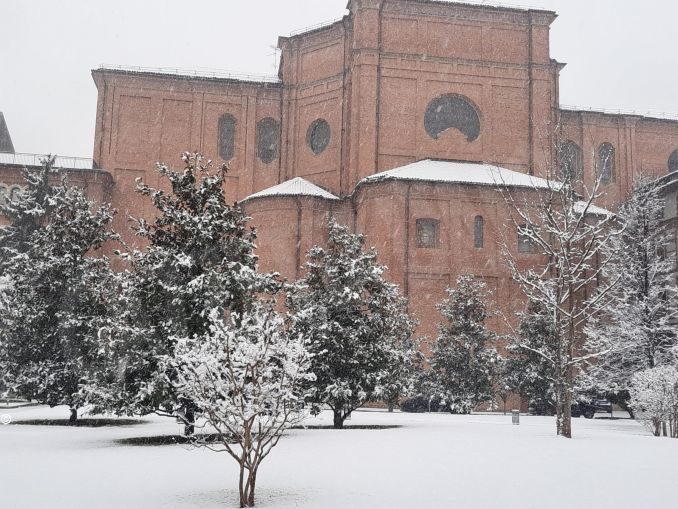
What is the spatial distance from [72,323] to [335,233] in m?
7.47

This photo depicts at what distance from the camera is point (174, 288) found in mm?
14688

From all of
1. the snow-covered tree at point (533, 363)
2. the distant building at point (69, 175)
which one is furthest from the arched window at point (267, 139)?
the snow-covered tree at point (533, 363)

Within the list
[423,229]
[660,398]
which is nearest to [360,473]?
[660,398]

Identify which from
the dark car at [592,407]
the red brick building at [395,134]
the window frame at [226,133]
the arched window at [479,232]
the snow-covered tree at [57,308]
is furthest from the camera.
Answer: the window frame at [226,133]

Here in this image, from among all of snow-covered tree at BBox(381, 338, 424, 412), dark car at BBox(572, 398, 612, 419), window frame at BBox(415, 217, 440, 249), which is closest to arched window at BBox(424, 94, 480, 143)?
window frame at BBox(415, 217, 440, 249)

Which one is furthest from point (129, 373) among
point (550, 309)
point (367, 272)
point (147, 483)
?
point (550, 309)

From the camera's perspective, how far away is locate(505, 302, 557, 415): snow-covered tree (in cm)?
2805

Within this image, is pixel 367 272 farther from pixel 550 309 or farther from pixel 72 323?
pixel 72 323

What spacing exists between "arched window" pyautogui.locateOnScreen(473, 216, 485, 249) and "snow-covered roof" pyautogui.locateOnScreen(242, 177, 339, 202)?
6.98 metres

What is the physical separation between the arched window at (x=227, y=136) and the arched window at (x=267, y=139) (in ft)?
4.83

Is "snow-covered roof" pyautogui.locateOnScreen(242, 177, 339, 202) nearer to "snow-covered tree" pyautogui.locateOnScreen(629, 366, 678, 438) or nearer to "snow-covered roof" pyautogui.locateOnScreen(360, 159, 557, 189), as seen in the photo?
"snow-covered roof" pyautogui.locateOnScreen(360, 159, 557, 189)

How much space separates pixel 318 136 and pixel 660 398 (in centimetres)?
2489

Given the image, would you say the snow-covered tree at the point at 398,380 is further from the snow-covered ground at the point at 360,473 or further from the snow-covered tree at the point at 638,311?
the snow-covered tree at the point at 638,311

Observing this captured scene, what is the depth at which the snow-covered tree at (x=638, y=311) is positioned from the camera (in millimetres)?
25016
